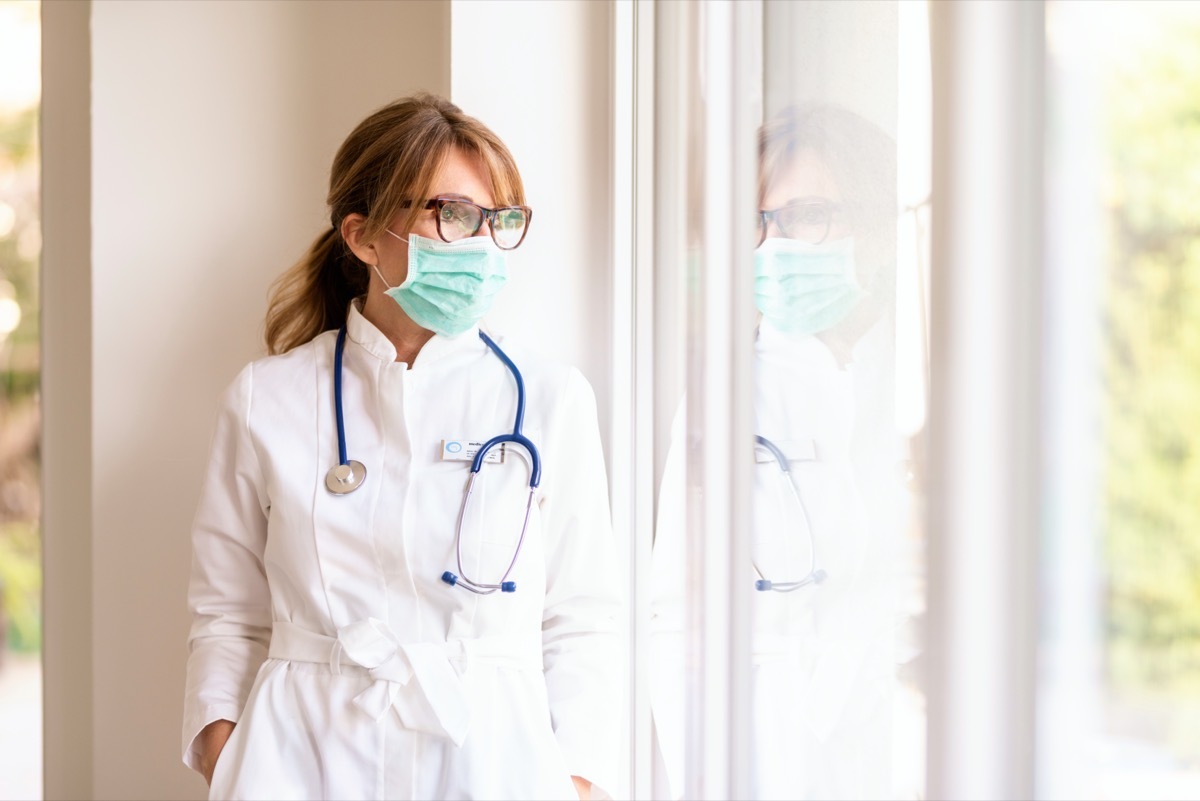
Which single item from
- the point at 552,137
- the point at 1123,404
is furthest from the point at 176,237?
the point at 1123,404

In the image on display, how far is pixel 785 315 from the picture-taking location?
0.87 metres

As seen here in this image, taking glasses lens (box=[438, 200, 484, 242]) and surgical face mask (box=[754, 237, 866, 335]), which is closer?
surgical face mask (box=[754, 237, 866, 335])

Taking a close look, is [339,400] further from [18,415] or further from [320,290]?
[18,415]

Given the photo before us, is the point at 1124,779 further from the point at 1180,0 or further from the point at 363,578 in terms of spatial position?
the point at 363,578

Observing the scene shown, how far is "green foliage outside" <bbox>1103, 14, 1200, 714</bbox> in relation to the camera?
1.23ft

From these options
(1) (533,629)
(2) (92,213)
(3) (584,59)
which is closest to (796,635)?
(1) (533,629)

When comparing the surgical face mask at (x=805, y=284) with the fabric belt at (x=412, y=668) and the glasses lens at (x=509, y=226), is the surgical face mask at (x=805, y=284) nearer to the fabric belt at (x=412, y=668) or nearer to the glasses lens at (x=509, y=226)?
the glasses lens at (x=509, y=226)

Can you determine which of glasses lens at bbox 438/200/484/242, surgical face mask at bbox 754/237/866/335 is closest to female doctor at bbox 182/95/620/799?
glasses lens at bbox 438/200/484/242

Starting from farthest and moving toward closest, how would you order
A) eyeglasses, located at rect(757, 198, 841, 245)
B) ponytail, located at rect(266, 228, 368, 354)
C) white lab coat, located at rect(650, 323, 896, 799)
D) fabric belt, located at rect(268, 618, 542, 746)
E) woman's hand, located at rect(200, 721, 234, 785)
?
1. ponytail, located at rect(266, 228, 368, 354)
2. woman's hand, located at rect(200, 721, 234, 785)
3. fabric belt, located at rect(268, 618, 542, 746)
4. eyeglasses, located at rect(757, 198, 841, 245)
5. white lab coat, located at rect(650, 323, 896, 799)

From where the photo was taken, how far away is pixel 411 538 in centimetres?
141

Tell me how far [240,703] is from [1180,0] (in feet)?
4.84

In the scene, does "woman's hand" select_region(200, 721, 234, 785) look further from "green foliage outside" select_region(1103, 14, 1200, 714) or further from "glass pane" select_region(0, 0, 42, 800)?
"glass pane" select_region(0, 0, 42, 800)

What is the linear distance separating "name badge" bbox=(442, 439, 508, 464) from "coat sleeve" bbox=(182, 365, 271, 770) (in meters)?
0.29

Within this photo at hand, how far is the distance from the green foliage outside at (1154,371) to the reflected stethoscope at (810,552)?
14.4 inches
